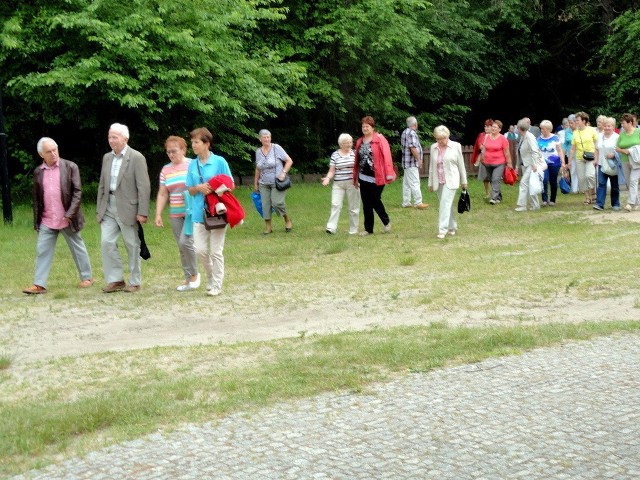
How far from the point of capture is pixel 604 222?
19.2 meters

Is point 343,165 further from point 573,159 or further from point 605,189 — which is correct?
point 573,159

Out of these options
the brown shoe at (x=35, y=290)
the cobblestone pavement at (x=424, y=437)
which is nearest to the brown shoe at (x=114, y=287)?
the brown shoe at (x=35, y=290)

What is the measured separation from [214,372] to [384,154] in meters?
9.95

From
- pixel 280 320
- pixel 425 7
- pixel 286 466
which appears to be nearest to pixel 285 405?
pixel 286 466

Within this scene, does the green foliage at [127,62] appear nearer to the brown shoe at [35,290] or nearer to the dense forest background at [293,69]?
the dense forest background at [293,69]

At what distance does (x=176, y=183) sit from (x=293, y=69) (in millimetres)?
15546

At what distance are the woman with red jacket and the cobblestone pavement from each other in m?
10.0

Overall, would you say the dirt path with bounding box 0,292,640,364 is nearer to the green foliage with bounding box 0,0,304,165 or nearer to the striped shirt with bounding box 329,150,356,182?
the striped shirt with bounding box 329,150,356,182

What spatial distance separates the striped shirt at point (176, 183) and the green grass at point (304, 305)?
1015 mm

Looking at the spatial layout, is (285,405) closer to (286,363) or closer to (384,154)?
(286,363)

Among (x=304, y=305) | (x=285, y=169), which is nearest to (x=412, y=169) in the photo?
(x=285, y=169)

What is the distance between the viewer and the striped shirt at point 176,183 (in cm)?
1253

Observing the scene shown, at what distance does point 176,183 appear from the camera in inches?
494

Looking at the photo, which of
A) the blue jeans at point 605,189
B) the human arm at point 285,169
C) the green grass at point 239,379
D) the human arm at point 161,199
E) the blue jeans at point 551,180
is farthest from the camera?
the blue jeans at point 551,180
